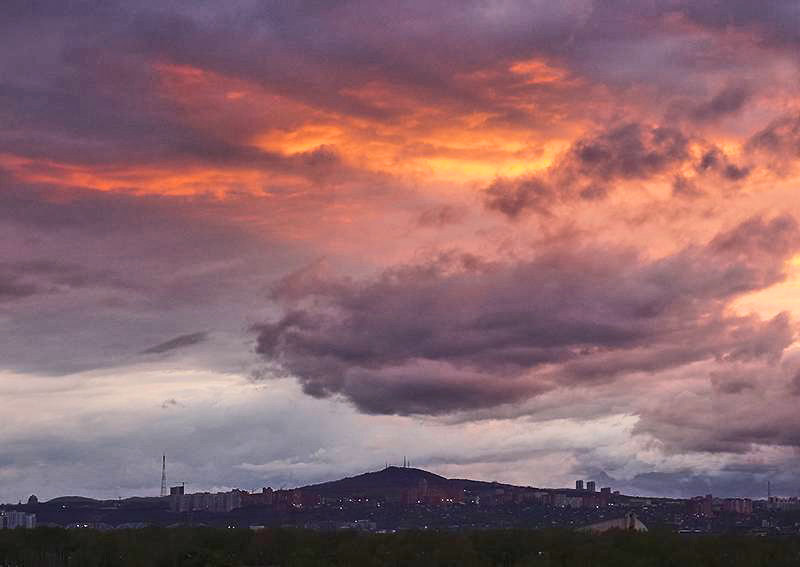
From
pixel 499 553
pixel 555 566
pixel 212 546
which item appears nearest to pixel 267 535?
pixel 212 546

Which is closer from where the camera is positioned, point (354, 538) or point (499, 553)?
point (499, 553)

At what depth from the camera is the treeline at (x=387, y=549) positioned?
407 feet

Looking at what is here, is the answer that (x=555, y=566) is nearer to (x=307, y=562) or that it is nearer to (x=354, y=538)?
(x=307, y=562)

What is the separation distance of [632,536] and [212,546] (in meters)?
48.3

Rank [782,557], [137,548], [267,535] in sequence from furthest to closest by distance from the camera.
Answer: [267,535] → [137,548] → [782,557]

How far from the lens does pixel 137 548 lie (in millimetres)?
136000

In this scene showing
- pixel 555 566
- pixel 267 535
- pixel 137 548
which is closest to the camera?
pixel 555 566

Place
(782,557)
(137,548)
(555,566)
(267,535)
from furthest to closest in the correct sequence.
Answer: (267,535) → (137,548) → (782,557) → (555,566)

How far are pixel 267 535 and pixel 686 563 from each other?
50.4 metres

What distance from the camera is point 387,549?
443ft

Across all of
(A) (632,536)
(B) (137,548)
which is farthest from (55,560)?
(A) (632,536)

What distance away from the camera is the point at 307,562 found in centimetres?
12331

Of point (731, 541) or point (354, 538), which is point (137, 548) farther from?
point (731, 541)

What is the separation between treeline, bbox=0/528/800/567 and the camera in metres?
124
